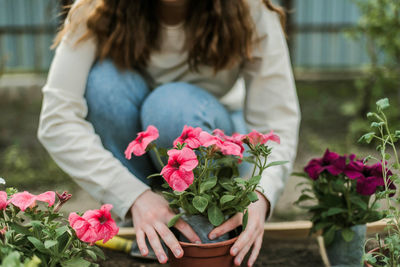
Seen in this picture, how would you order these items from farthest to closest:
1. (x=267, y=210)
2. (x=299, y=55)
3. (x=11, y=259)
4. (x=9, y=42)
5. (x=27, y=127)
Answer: (x=299, y=55) < (x=9, y=42) < (x=27, y=127) < (x=267, y=210) < (x=11, y=259)

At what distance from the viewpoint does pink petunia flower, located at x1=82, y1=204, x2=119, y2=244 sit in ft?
3.76

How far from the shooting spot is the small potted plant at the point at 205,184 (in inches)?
45.2

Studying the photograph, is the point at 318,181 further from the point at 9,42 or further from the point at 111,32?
the point at 9,42

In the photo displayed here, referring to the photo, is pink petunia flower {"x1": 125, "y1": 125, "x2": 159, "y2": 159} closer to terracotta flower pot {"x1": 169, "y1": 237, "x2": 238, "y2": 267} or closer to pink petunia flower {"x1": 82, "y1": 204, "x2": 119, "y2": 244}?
pink petunia flower {"x1": 82, "y1": 204, "x2": 119, "y2": 244}

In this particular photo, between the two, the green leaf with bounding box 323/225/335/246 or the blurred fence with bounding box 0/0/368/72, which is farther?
the blurred fence with bounding box 0/0/368/72

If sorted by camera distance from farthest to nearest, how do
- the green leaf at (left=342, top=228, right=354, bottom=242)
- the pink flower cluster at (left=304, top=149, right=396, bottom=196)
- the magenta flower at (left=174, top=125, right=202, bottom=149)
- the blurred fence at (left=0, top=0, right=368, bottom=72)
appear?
the blurred fence at (left=0, top=0, right=368, bottom=72) < the green leaf at (left=342, top=228, right=354, bottom=242) < the pink flower cluster at (left=304, top=149, right=396, bottom=196) < the magenta flower at (left=174, top=125, right=202, bottom=149)

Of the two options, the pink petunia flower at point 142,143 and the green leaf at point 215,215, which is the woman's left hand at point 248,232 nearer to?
the green leaf at point 215,215

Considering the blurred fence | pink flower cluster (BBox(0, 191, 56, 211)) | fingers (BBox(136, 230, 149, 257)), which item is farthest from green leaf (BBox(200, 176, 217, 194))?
the blurred fence

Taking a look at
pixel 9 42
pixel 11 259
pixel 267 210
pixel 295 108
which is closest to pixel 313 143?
pixel 295 108

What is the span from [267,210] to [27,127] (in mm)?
3120

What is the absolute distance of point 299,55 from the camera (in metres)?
5.91

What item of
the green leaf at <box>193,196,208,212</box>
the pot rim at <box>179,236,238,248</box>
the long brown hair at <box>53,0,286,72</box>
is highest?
the long brown hair at <box>53,0,286,72</box>

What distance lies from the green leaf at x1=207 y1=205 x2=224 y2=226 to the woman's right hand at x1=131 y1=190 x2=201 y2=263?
0.09 meters

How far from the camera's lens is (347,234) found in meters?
1.51
